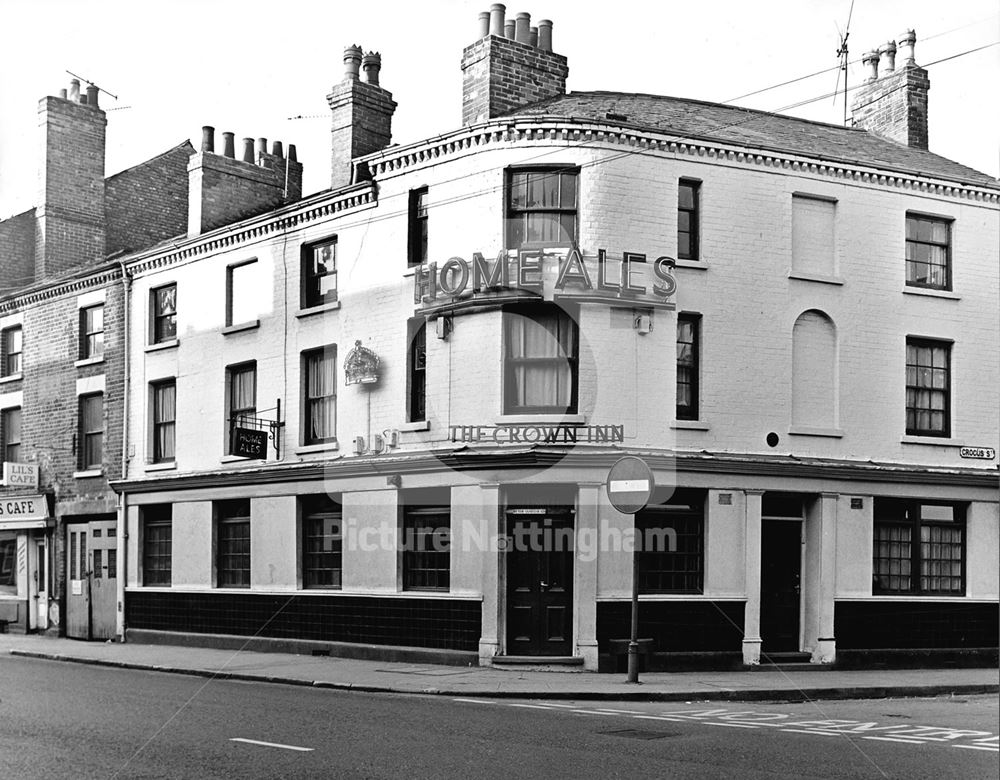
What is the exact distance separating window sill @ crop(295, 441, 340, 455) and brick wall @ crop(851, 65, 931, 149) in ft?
44.4

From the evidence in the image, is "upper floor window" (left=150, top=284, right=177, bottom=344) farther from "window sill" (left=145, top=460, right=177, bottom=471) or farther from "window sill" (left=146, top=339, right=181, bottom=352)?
"window sill" (left=145, top=460, right=177, bottom=471)

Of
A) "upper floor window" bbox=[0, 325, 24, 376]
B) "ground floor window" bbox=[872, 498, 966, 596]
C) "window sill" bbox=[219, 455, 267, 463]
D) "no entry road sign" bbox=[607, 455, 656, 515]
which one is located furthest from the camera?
"upper floor window" bbox=[0, 325, 24, 376]

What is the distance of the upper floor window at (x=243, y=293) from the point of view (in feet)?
88.2

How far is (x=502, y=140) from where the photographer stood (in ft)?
71.8

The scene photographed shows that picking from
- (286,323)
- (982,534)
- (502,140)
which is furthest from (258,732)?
(982,534)

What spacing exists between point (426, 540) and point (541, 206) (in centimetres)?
634

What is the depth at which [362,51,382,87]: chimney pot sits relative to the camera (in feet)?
86.0

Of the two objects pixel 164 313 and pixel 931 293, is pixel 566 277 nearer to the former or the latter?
pixel 931 293

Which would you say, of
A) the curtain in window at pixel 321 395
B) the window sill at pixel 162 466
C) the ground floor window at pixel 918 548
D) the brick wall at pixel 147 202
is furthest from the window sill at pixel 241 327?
the ground floor window at pixel 918 548

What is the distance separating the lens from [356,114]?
25.8m

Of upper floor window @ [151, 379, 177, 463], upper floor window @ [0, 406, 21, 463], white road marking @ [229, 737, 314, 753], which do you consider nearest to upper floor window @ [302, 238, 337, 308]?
upper floor window @ [151, 379, 177, 463]

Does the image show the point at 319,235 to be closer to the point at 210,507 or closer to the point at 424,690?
the point at 210,507

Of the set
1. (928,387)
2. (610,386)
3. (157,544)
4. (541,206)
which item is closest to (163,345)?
(157,544)

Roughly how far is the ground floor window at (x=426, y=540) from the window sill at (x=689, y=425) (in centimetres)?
423
